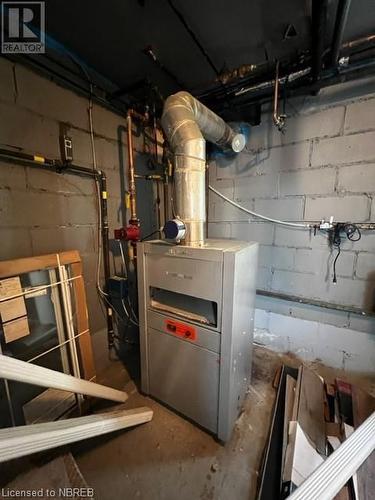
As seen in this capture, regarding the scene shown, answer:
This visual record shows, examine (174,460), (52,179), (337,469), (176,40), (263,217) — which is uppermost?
(176,40)

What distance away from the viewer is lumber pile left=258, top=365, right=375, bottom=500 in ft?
3.24

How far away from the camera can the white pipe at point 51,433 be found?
2.18 feet

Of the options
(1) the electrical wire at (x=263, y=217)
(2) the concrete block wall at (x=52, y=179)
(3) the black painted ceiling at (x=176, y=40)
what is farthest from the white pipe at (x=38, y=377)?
(1) the electrical wire at (x=263, y=217)

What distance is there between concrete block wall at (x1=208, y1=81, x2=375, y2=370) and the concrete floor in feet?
2.64

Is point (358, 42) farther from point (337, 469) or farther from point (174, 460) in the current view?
point (174, 460)

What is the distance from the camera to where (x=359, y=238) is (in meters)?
1.57

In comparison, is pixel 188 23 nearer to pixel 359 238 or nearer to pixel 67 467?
pixel 359 238

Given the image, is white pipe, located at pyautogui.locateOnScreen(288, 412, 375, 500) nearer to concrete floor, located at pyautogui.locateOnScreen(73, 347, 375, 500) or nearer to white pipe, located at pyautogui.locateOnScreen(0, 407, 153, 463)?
concrete floor, located at pyautogui.locateOnScreen(73, 347, 375, 500)

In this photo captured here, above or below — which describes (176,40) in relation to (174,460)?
above

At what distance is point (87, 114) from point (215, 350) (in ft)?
6.02

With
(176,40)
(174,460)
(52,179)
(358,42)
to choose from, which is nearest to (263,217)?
(358,42)

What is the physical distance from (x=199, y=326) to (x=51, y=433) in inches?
29.8

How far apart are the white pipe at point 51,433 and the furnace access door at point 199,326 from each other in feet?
1.23

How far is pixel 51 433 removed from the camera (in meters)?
0.79
